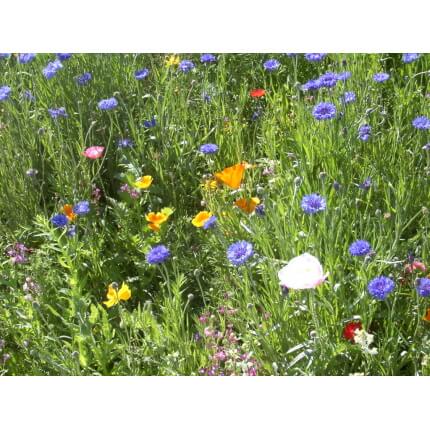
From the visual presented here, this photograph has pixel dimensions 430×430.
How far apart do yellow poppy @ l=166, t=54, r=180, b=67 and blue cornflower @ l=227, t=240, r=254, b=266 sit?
3.63 ft

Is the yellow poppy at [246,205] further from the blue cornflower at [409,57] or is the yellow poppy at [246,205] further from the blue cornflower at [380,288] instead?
the blue cornflower at [409,57]

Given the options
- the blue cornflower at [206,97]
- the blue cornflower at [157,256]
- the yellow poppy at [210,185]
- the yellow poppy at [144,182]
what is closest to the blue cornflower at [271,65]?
the blue cornflower at [206,97]

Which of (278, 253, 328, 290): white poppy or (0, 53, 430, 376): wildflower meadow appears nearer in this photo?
(278, 253, 328, 290): white poppy

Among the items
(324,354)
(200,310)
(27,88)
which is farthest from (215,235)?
(27,88)

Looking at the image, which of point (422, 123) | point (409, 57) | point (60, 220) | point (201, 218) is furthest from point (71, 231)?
point (409, 57)

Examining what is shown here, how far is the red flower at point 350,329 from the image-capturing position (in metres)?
1.65

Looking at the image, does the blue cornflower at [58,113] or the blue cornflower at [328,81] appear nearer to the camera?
the blue cornflower at [328,81]

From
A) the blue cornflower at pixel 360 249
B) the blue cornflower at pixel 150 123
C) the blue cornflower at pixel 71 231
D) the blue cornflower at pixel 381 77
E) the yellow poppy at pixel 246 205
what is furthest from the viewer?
the blue cornflower at pixel 150 123

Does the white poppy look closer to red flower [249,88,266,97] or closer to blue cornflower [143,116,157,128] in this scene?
blue cornflower [143,116,157,128]

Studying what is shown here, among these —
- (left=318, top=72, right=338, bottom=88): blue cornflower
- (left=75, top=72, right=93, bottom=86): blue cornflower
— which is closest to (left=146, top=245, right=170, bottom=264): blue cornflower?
(left=318, top=72, right=338, bottom=88): blue cornflower

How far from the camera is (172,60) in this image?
8.65 ft

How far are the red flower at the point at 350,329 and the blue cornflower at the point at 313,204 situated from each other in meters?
0.28

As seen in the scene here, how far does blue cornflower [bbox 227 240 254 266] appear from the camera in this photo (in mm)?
1600
